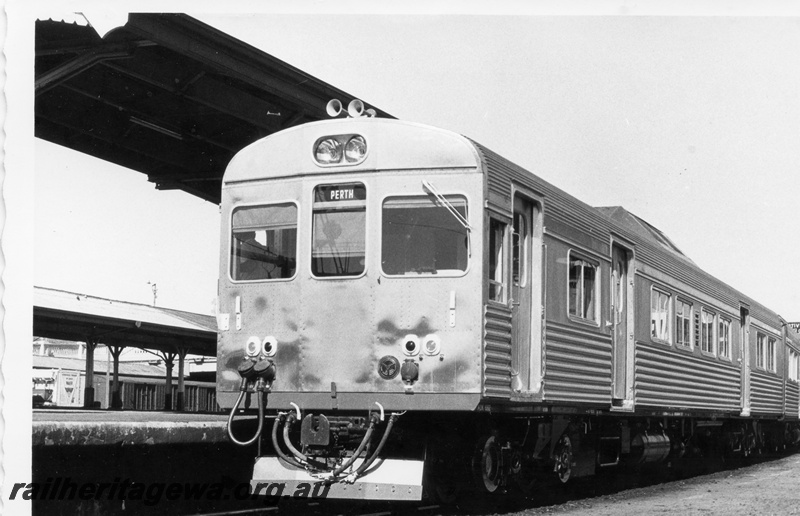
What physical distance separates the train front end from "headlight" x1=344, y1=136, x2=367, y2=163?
0.5 inches

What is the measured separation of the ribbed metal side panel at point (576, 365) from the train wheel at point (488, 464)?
716mm

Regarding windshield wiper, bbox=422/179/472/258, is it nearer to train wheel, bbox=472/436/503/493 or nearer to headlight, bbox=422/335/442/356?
headlight, bbox=422/335/442/356

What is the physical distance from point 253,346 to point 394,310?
1.33 meters

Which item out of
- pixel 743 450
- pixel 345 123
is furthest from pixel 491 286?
pixel 743 450

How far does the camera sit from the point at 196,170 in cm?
1741

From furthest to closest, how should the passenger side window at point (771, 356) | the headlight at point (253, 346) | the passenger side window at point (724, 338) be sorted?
the passenger side window at point (771, 356) < the passenger side window at point (724, 338) < the headlight at point (253, 346)

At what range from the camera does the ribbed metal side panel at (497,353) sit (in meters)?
8.98

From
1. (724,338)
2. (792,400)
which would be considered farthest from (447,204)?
(792,400)

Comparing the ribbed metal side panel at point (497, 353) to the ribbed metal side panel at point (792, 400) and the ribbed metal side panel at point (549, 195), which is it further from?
the ribbed metal side panel at point (792, 400)

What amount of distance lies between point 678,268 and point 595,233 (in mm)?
3968

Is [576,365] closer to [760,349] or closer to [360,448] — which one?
[360,448]

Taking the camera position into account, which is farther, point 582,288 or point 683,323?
point 683,323

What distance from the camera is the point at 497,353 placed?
9.22 meters

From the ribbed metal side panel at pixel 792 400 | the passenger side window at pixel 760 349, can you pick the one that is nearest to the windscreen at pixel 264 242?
the passenger side window at pixel 760 349
